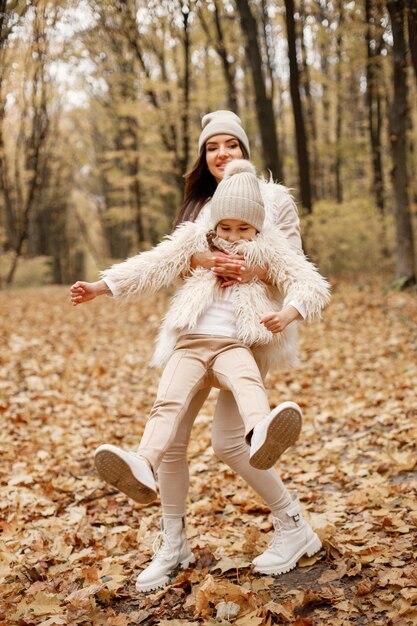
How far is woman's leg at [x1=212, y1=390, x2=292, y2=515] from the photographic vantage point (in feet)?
9.05

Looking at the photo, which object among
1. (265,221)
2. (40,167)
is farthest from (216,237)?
(40,167)

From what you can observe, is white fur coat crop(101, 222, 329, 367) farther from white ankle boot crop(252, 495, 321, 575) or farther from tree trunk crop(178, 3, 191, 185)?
tree trunk crop(178, 3, 191, 185)

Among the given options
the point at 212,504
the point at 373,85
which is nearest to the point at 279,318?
the point at 212,504

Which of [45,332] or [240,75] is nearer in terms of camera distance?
[45,332]

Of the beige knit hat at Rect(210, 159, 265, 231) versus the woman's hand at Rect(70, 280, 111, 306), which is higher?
the beige knit hat at Rect(210, 159, 265, 231)

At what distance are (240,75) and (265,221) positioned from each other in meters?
18.7

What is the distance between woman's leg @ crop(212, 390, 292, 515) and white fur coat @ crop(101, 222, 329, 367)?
315mm

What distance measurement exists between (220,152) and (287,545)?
206 cm

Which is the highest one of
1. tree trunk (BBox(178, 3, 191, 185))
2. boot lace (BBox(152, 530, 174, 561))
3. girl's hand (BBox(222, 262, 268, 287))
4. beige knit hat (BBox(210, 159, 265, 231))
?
tree trunk (BBox(178, 3, 191, 185))

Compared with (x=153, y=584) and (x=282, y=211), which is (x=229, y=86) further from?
(x=153, y=584)

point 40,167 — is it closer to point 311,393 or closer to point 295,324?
point 311,393

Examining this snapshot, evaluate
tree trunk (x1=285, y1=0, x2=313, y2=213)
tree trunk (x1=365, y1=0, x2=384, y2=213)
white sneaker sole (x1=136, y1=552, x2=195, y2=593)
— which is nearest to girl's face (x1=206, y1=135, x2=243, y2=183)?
white sneaker sole (x1=136, y1=552, x2=195, y2=593)

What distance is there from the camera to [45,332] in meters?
10.1

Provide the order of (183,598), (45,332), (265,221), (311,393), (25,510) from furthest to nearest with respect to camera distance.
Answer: (45,332), (311,393), (25,510), (265,221), (183,598)
